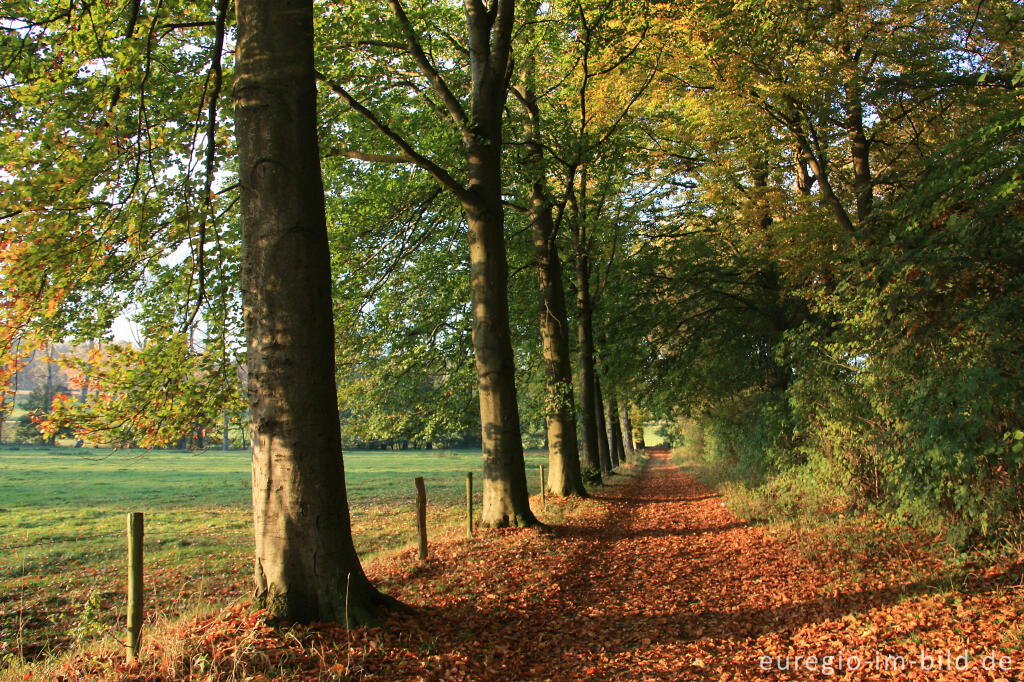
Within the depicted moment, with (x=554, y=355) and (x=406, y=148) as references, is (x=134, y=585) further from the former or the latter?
(x=554, y=355)

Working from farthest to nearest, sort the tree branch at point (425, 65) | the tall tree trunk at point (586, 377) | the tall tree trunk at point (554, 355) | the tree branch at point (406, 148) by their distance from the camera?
the tall tree trunk at point (586, 377) < the tall tree trunk at point (554, 355) < the tree branch at point (425, 65) < the tree branch at point (406, 148)

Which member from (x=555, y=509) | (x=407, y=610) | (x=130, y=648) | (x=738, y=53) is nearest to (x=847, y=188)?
(x=738, y=53)

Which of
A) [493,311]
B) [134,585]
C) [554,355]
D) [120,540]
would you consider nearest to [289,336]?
[134,585]

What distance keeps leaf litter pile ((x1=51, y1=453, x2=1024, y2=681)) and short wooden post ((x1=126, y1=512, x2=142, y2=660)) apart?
16 cm

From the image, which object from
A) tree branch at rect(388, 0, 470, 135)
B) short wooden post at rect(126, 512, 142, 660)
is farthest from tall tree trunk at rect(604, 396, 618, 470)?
short wooden post at rect(126, 512, 142, 660)

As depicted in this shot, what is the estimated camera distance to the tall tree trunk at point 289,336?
15.8ft

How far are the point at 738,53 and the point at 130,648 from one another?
538 inches

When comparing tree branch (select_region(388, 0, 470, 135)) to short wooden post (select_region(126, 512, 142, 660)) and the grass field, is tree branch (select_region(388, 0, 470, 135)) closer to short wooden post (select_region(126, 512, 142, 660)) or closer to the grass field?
the grass field

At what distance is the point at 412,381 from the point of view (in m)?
16.8

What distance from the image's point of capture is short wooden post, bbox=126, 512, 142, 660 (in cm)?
429

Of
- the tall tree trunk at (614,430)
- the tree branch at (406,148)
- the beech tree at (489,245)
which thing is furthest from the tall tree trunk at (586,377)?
the tree branch at (406,148)

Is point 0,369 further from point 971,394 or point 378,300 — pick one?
→ point 971,394

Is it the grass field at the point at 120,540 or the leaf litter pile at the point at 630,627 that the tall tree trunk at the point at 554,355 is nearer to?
the grass field at the point at 120,540

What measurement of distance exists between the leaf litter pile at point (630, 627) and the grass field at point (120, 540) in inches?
51.8
